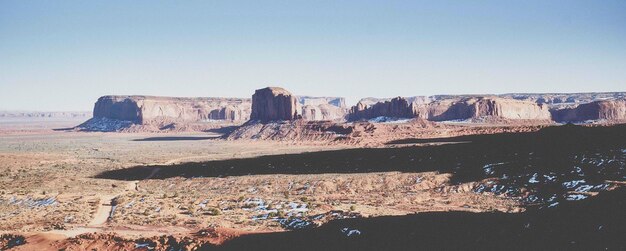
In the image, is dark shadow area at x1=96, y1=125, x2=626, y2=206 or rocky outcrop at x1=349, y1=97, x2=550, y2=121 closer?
dark shadow area at x1=96, y1=125, x2=626, y2=206

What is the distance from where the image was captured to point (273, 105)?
129625 mm

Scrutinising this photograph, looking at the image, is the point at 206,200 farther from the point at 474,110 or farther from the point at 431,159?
the point at 474,110

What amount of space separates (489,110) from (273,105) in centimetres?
7719

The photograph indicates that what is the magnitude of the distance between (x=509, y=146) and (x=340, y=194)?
2762 cm

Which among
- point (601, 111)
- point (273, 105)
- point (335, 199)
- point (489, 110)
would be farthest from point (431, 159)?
point (601, 111)

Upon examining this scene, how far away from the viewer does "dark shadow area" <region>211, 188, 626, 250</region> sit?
647 inches

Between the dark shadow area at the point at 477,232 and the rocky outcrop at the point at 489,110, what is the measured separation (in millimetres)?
132457

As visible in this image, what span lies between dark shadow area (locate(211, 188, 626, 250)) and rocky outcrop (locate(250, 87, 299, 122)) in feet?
338

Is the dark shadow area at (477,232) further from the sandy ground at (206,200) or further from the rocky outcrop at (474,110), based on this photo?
the rocky outcrop at (474,110)

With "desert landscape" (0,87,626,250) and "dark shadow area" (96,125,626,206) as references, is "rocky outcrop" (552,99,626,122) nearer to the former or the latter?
"desert landscape" (0,87,626,250)

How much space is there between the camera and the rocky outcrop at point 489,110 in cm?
14912

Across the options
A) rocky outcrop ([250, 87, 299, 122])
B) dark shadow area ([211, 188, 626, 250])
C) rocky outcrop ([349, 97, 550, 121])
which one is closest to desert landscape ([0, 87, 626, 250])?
dark shadow area ([211, 188, 626, 250])

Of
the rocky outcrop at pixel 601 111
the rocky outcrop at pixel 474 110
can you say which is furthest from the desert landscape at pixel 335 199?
the rocky outcrop at pixel 601 111

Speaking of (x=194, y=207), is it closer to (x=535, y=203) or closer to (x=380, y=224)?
(x=380, y=224)
